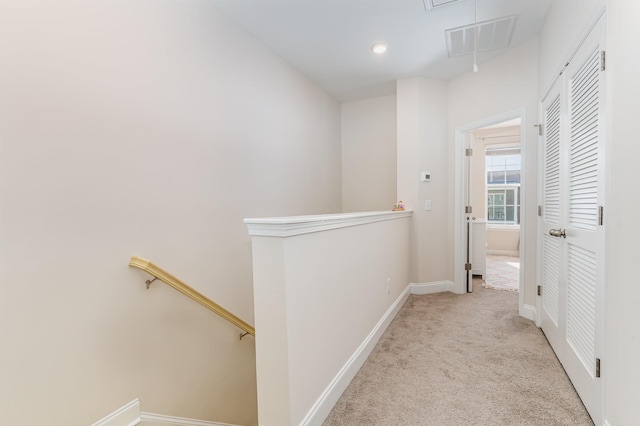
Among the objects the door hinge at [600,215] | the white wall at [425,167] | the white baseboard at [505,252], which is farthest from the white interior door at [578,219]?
the white baseboard at [505,252]

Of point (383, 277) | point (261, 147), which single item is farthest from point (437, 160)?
point (261, 147)

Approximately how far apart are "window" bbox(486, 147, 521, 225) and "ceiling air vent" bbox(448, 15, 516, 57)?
4210mm

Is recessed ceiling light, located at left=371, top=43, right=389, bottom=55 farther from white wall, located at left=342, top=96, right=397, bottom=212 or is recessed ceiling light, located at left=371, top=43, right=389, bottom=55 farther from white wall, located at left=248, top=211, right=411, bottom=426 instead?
white wall, located at left=248, top=211, right=411, bottom=426

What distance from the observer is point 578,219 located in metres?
1.73

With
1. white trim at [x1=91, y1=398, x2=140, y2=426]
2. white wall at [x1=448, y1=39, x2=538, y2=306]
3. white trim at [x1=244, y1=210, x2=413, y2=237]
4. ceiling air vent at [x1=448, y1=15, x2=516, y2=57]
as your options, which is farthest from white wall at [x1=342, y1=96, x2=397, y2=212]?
white trim at [x1=91, y1=398, x2=140, y2=426]

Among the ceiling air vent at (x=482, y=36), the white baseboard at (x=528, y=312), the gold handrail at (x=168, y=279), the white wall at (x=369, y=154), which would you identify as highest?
the ceiling air vent at (x=482, y=36)

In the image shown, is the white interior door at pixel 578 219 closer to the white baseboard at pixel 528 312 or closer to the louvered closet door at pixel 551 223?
the louvered closet door at pixel 551 223

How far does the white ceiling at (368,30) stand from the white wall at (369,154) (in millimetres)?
792

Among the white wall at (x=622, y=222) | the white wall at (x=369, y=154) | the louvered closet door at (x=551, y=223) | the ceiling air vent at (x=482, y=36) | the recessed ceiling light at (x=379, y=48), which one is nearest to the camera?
the white wall at (x=622, y=222)

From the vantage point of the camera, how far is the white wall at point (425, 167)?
3.69m

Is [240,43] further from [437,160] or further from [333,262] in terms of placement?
[437,160]

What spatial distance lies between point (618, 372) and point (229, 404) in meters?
2.55

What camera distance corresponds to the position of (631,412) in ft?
3.68

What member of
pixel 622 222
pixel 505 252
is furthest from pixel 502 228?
pixel 622 222
